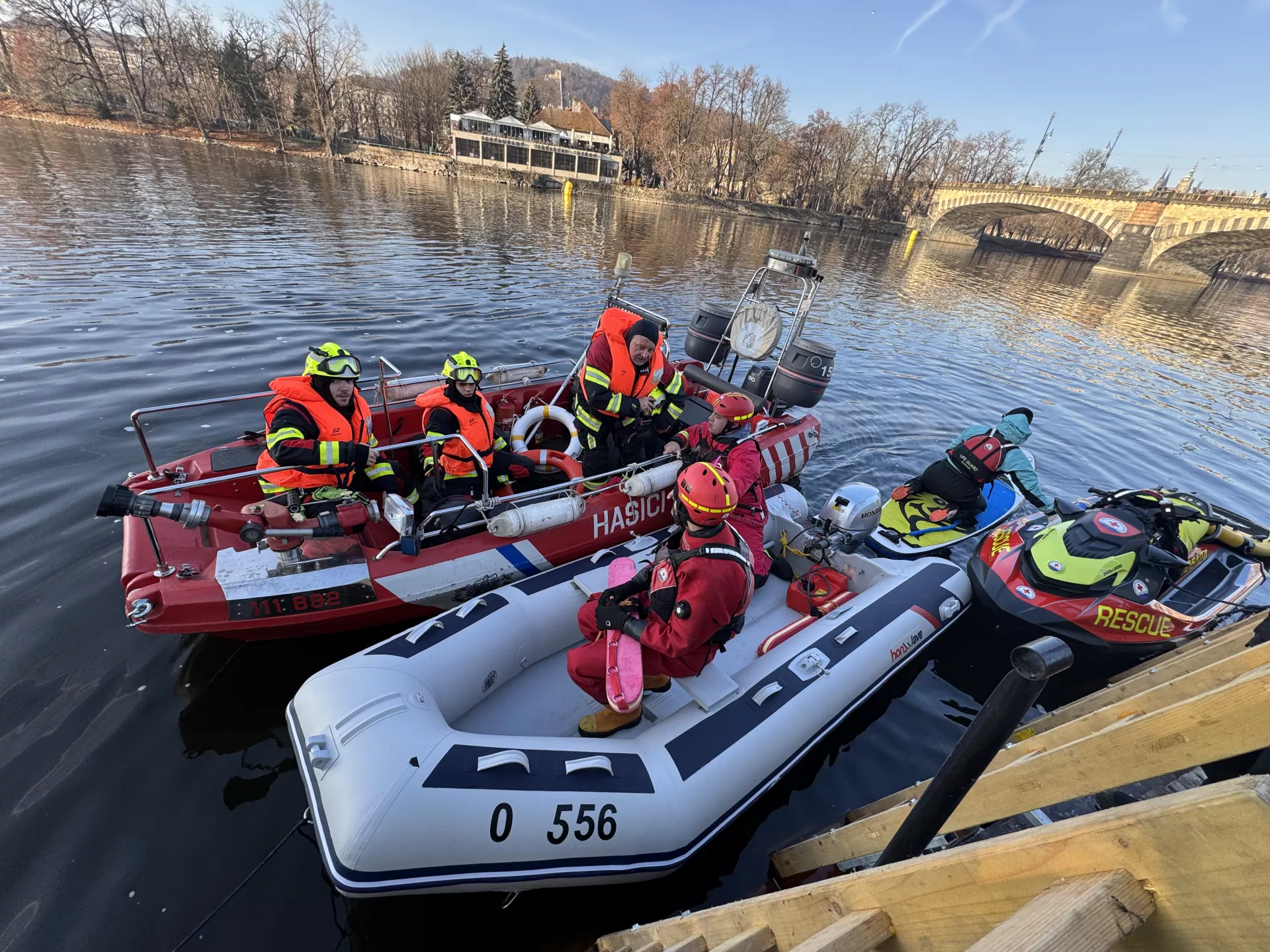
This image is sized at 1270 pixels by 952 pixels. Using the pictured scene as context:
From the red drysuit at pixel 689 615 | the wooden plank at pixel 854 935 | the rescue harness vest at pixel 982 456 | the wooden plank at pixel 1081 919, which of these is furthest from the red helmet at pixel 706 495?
the rescue harness vest at pixel 982 456

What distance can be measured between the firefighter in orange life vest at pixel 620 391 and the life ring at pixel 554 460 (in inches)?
5.7

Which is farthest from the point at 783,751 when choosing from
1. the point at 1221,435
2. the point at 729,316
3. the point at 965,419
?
the point at 1221,435

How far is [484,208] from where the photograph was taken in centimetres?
2758

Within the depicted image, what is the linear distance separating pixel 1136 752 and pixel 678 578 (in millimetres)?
1827

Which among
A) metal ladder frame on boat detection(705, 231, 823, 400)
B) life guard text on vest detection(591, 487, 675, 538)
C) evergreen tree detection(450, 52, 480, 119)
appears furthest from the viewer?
evergreen tree detection(450, 52, 480, 119)

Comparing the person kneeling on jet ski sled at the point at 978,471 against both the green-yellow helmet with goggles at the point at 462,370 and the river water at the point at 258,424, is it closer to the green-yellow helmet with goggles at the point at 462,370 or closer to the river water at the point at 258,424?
the river water at the point at 258,424

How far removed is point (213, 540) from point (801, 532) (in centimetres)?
473

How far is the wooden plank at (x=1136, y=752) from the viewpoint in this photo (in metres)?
1.14

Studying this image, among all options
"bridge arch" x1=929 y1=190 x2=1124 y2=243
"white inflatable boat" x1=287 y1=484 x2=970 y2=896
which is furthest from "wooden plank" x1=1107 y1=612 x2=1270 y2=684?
Result: "bridge arch" x1=929 y1=190 x2=1124 y2=243

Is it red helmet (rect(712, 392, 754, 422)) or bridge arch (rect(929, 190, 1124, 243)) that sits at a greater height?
bridge arch (rect(929, 190, 1124, 243))

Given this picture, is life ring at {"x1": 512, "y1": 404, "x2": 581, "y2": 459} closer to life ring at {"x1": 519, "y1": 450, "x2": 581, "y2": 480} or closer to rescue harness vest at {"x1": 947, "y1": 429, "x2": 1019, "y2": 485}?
life ring at {"x1": 519, "y1": 450, "x2": 581, "y2": 480}

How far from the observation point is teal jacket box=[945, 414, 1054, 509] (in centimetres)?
546

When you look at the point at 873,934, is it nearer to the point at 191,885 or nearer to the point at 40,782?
the point at 191,885

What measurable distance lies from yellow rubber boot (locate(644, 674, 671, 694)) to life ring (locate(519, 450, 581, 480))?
227 centimetres
